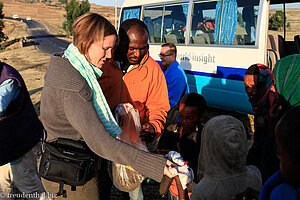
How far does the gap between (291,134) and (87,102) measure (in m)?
1.03

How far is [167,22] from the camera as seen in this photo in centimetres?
799

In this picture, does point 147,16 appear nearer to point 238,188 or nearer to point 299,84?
point 299,84

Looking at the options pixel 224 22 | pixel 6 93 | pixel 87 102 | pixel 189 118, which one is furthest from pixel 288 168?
pixel 224 22

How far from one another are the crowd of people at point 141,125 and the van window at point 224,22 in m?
3.41

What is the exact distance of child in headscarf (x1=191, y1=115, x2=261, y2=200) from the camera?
1.66m

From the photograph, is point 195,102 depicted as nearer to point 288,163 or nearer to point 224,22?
point 288,163

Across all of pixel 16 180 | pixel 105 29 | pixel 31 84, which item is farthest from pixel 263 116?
pixel 31 84

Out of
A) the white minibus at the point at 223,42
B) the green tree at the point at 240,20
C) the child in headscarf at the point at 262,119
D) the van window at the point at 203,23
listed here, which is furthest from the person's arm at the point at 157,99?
the van window at the point at 203,23

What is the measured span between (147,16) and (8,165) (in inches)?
281

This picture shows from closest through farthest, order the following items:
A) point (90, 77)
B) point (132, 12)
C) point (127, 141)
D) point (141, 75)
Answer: point (90, 77) → point (127, 141) → point (141, 75) → point (132, 12)

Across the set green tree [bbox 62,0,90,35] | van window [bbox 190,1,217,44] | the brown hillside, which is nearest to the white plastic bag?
van window [bbox 190,1,217,44]

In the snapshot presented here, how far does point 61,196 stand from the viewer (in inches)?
70.3

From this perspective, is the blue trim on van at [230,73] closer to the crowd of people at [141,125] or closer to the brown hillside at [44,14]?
the crowd of people at [141,125]

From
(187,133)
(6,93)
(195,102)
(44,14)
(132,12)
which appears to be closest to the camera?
(6,93)
